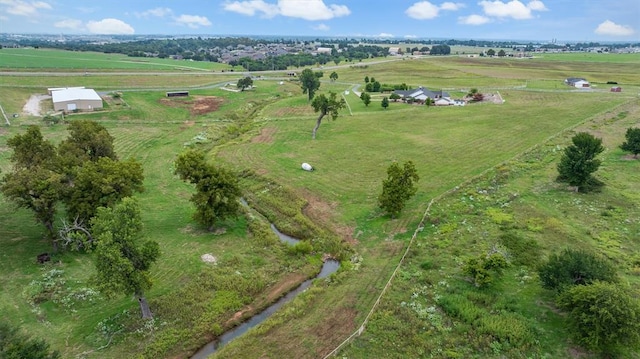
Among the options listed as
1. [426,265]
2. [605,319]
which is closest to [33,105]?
[426,265]

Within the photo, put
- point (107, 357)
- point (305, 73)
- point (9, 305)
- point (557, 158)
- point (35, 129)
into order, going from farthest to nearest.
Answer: point (305, 73), point (557, 158), point (35, 129), point (9, 305), point (107, 357)

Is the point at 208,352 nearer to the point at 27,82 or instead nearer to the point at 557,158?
the point at 557,158

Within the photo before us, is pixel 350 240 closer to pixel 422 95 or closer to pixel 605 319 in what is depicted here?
pixel 605 319

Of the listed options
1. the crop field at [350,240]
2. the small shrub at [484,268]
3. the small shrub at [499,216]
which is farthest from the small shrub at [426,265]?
the small shrub at [499,216]

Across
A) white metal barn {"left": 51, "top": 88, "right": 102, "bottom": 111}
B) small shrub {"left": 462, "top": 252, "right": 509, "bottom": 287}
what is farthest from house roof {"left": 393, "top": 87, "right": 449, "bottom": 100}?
small shrub {"left": 462, "top": 252, "right": 509, "bottom": 287}

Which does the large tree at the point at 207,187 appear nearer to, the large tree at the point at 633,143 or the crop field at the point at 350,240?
the crop field at the point at 350,240

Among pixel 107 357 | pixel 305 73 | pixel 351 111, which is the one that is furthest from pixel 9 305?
pixel 305 73
